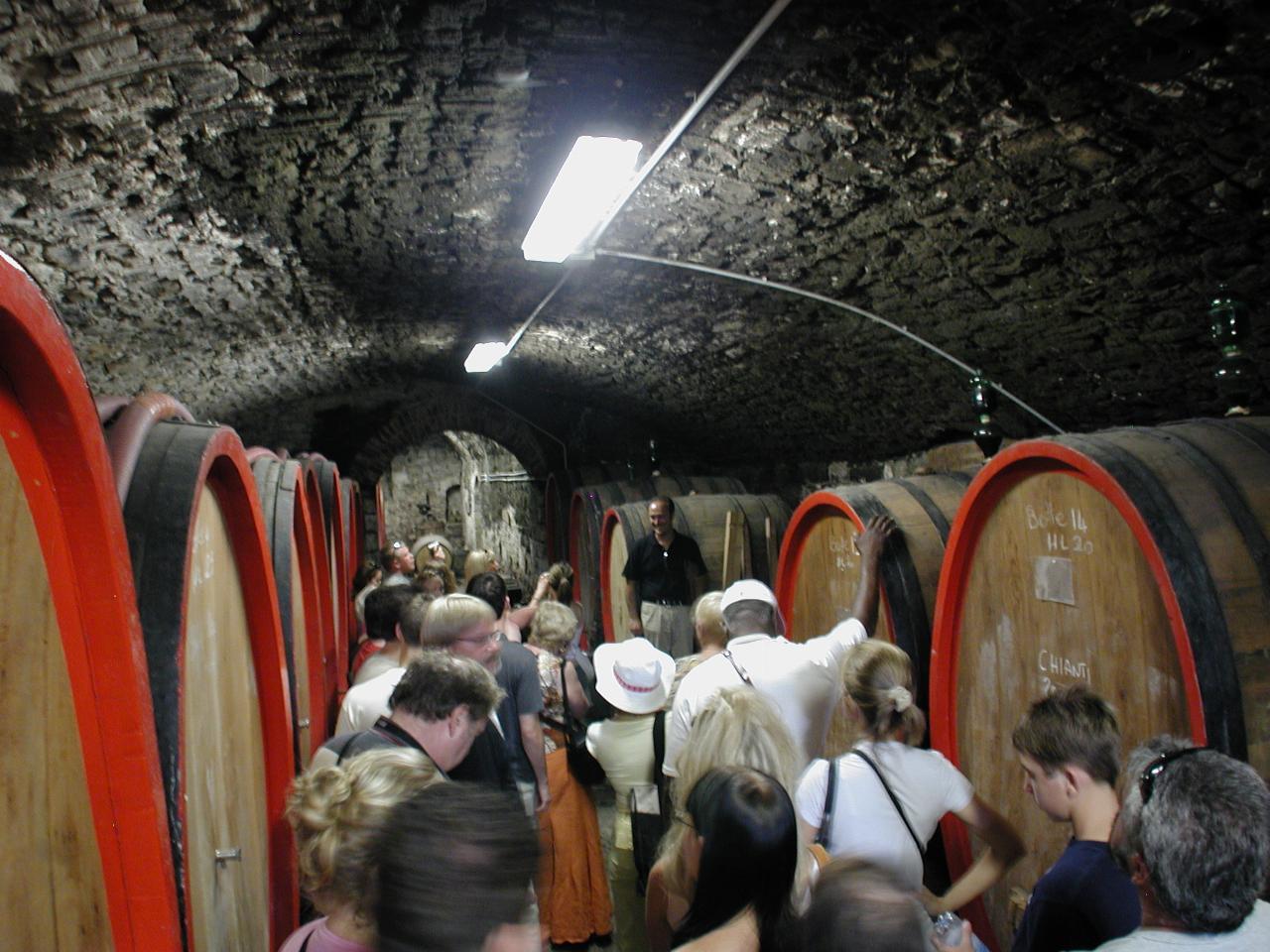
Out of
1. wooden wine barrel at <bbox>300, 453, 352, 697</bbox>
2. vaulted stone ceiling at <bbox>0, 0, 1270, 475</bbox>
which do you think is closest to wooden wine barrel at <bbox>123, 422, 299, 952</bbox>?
vaulted stone ceiling at <bbox>0, 0, 1270, 475</bbox>

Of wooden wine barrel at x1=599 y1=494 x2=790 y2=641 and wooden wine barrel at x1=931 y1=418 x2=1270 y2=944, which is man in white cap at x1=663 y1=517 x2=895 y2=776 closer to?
wooden wine barrel at x1=931 y1=418 x2=1270 y2=944

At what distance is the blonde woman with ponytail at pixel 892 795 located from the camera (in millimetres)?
2082

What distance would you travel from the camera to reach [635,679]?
278 centimetres

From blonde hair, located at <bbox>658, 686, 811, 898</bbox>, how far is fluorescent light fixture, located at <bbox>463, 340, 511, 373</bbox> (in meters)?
5.88

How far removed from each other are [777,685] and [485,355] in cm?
560

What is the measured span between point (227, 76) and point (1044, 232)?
2.61 meters

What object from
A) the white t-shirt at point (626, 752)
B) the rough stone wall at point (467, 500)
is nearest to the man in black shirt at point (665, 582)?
the white t-shirt at point (626, 752)

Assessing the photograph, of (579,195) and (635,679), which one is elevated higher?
(579,195)

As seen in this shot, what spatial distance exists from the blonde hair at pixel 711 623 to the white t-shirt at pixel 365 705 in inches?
38.6

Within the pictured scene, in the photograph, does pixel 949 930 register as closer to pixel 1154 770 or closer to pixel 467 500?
pixel 1154 770

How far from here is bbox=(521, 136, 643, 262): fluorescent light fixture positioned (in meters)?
3.49

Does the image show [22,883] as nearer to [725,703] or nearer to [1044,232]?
[725,703]

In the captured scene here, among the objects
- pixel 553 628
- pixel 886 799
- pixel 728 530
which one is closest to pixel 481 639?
pixel 553 628

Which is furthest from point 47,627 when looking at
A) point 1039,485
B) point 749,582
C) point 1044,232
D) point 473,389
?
point 473,389
